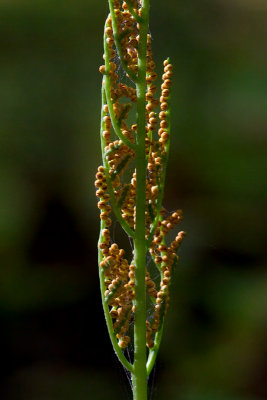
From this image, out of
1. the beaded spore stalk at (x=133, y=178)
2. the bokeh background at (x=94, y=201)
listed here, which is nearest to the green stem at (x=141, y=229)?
the beaded spore stalk at (x=133, y=178)

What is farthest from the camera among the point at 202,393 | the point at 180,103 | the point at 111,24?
the point at 180,103

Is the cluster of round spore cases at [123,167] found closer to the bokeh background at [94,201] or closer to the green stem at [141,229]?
the green stem at [141,229]

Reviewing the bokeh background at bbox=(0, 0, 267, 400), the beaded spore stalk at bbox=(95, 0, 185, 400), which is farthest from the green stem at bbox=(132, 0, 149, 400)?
the bokeh background at bbox=(0, 0, 267, 400)

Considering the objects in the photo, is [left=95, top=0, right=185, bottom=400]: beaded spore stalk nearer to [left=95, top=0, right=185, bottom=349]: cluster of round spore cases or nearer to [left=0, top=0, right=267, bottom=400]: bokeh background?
[left=95, top=0, right=185, bottom=349]: cluster of round spore cases

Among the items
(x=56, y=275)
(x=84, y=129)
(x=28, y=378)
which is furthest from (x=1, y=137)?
(x=28, y=378)

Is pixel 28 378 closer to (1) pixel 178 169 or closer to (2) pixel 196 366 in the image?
(2) pixel 196 366

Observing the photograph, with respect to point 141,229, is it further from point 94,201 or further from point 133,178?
point 94,201
